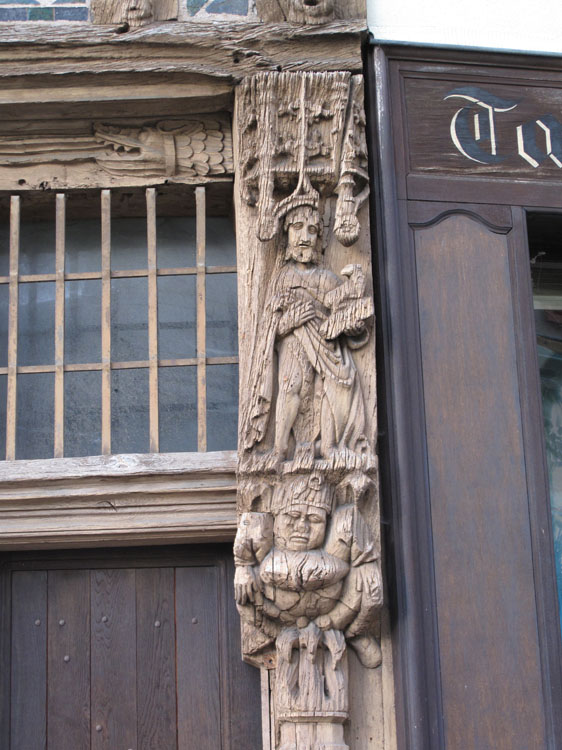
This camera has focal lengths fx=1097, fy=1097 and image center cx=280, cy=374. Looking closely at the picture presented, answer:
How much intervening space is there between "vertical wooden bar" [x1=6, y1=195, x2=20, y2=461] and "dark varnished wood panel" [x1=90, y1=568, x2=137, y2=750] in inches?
23.2

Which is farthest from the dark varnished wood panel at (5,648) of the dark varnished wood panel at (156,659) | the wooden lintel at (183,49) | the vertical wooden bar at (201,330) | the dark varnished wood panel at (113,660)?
the wooden lintel at (183,49)

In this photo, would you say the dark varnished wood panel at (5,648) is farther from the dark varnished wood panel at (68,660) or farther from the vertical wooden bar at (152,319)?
the vertical wooden bar at (152,319)

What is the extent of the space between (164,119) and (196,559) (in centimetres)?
170

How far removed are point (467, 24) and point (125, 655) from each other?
2663 millimetres

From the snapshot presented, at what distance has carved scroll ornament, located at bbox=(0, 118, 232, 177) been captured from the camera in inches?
168

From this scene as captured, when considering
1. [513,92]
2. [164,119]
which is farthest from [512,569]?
[164,119]

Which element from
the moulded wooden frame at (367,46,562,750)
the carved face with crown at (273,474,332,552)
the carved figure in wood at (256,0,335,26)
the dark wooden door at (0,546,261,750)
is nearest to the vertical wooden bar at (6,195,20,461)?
the dark wooden door at (0,546,261,750)

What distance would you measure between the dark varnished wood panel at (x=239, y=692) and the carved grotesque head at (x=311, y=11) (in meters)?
2.15

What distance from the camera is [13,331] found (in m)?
4.12

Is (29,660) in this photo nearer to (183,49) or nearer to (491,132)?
(183,49)

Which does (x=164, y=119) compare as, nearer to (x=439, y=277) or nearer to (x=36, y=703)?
(x=439, y=277)

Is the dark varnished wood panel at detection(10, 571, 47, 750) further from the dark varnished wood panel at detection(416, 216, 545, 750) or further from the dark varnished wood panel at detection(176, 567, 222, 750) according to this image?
the dark varnished wood panel at detection(416, 216, 545, 750)

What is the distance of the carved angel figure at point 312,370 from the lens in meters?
3.66

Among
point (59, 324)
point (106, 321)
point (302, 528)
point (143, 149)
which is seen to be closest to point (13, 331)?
point (59, 324)
